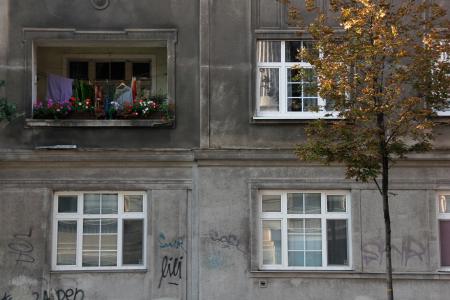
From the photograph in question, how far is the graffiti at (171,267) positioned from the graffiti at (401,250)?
3.73 m

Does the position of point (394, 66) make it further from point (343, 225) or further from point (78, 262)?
point (78, 262)

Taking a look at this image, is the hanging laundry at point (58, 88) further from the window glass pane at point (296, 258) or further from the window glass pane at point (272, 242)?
the window glass pane at point (296, 258)

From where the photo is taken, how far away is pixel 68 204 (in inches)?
589

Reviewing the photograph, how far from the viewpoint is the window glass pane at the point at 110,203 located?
1498 cm

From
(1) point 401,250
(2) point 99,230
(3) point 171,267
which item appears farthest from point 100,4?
(1) point 401,250

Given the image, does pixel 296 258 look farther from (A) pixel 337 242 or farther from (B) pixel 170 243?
(B) pixel 170 243

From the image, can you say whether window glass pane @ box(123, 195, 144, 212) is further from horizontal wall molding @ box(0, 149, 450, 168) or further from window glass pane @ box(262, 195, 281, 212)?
window glass pane @ box(262, 195, 281, 212)

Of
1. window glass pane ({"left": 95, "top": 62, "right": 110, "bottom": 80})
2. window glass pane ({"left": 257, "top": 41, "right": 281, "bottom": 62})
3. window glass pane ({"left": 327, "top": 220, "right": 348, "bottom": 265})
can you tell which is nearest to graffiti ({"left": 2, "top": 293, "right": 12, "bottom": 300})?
window glass pane ({"left": 95, "top": 62, "right": 110, "bottom": 80})

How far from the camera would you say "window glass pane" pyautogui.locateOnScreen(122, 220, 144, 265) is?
1489cm

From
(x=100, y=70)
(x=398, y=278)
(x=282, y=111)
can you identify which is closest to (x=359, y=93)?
(x=282, y=111)

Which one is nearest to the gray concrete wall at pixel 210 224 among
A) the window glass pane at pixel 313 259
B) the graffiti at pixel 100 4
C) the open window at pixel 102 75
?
the window glass pane at pixel 313 259

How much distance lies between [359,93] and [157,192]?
5.20 metres

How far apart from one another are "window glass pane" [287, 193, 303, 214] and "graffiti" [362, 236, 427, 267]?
1507mm

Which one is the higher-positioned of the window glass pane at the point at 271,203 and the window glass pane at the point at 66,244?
the window glass pane at the point at 271,203
